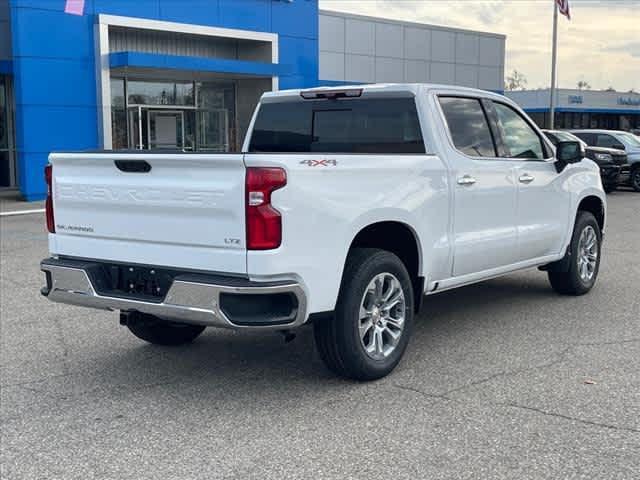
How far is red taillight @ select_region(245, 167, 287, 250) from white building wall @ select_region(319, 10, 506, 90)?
86.5 feet

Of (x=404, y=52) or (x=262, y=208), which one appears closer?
(x=262, y=208)

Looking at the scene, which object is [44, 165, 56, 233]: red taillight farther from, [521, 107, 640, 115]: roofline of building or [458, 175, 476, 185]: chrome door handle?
[521, 107, 640, 115]: roofline of building

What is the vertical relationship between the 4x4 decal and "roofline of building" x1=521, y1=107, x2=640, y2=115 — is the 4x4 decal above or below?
below

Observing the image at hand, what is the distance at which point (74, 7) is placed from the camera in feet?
68.3

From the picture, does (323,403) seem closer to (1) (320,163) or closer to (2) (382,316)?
(2) (382,316)

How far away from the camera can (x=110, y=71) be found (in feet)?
75.2

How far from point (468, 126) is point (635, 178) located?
18094 mm

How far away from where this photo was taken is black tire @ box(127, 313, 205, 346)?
620 cm

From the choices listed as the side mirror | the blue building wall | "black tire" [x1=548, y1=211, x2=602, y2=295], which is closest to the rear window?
the side mirror

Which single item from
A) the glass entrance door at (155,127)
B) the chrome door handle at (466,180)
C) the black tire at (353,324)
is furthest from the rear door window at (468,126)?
the glass entrance door at (155,127)

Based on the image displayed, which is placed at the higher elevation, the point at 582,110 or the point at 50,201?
Answer: the point at 582,110

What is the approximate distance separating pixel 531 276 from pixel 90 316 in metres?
4.91

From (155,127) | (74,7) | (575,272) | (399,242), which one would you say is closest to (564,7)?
(155,127)

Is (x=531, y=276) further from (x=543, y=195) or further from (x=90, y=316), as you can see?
(x=90, y=316)
